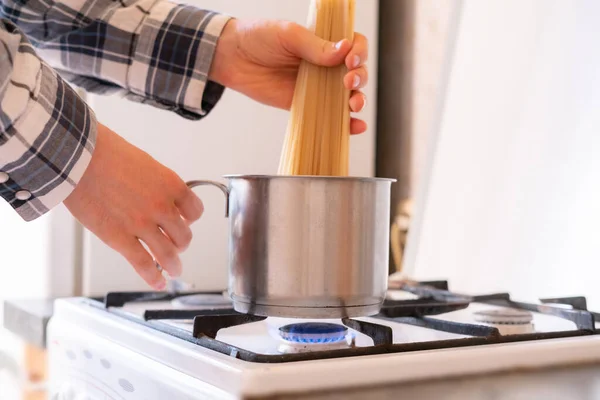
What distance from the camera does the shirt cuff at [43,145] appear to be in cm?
61

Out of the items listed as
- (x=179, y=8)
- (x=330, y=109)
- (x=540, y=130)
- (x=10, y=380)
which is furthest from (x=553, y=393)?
(x=10, y=380)

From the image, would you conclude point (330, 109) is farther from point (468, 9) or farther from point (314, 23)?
point (468, 9)

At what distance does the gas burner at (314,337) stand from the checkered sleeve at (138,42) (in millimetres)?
348

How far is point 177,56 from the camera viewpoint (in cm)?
87

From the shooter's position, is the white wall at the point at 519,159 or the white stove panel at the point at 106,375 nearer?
the white stove panel at the point at 106,375

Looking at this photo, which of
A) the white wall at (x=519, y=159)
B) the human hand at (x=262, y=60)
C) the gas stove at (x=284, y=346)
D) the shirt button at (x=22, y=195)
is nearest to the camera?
the gas stove at (x=284, y=346)

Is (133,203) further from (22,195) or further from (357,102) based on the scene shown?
(357,102)

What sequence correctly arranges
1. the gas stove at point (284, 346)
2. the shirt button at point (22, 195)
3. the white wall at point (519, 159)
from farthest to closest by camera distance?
the white wall at point (519, 159) < the shirt button at point (22, 195) < the gas stove at point (284, 346)

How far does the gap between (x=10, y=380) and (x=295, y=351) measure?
2.73 feet

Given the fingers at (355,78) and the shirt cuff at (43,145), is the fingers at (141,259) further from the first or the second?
the fingers at (355,78)

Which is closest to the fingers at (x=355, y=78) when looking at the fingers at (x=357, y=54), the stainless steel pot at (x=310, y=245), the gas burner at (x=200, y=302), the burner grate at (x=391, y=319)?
the fingers at (x=357, y=54)

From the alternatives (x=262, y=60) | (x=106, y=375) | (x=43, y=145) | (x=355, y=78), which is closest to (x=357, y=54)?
(x=355, y=78)

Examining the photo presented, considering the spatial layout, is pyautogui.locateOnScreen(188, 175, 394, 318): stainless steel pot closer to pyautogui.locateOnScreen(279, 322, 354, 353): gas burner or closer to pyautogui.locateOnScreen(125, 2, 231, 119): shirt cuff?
pyautogui.locateOnScreen(279, 322, 354, 353): gas burner

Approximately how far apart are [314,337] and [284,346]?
0.03 meters
